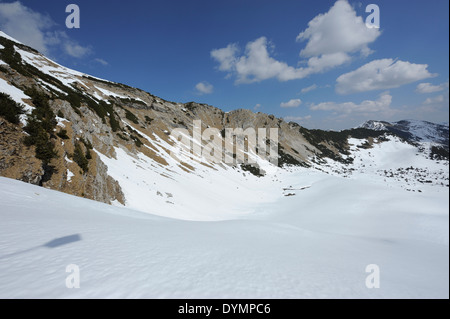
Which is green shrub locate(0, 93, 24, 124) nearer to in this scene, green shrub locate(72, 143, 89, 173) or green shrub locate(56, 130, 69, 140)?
green shrub locate(56, 130, 69, 140)

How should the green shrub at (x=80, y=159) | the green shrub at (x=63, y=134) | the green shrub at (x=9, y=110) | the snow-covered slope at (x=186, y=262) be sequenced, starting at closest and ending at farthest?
1. the snow-covered slope at (x=186, y=262)
2. the green shrub at (x=9, y=110)
3. the green shrub at (x=63, y=134)
4. the green shrub at (x=80, y=159)

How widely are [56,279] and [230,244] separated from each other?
14.9ft

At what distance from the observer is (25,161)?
1183cm

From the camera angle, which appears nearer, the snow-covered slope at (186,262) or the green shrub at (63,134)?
the snow-covered slope at (186,262)

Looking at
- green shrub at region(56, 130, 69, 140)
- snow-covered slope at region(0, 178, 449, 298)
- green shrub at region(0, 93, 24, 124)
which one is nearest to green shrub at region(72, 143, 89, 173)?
green shrub at region(56, 130, 69, 140)

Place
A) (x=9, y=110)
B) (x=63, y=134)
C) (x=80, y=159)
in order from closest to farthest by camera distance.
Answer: (x=9, y=110), (x=63, y=134), (x=80, y=159)

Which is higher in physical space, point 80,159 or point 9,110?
point 9,110

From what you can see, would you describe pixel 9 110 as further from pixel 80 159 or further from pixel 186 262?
pixel 186 262

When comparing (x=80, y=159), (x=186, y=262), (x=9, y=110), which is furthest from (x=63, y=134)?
(x=186, y=262)

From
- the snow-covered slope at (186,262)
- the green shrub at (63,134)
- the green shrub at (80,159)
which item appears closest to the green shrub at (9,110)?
the green shrub at (63,134)

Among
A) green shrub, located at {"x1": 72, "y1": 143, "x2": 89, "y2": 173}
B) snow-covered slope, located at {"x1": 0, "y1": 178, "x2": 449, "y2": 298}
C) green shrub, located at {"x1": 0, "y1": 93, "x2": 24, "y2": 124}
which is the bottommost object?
snow-covered slope, located at {"x1": 0, "y1": 178, "x2": 449, "y2": 298}

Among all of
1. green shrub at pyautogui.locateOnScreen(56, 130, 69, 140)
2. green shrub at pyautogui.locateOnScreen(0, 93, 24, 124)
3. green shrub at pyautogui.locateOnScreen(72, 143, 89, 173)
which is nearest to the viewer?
green shrub at pyautogui.locateOnScreen(0, 93, 24, 124)

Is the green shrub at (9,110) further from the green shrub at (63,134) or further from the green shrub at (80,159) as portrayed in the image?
the green shrub at (80,159)
